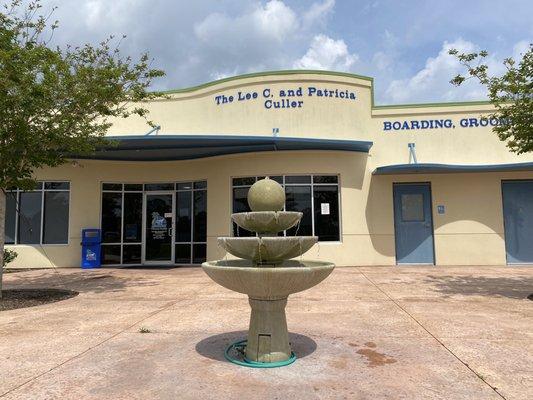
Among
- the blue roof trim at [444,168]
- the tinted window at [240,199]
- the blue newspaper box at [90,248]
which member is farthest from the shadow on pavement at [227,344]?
the blue newspaper box at [90,248]

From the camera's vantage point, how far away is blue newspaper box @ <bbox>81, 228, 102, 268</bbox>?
48.9 ft

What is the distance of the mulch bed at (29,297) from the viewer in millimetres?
8432

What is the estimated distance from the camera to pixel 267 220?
16.5ft

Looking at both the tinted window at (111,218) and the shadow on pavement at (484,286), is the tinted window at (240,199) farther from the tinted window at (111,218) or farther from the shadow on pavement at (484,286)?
the shadow on pavement at (484,286)

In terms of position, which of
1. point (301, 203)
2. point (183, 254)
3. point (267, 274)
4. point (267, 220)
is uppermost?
point (301, 203)

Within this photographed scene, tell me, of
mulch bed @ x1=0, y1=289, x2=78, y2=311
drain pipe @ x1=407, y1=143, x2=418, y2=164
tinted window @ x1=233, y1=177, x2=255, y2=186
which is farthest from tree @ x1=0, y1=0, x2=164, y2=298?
drain pipe @ x1=407, y1=143, x2=418, y2=164

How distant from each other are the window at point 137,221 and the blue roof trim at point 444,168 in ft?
21.5

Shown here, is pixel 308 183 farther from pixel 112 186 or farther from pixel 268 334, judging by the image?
pixel 268 334

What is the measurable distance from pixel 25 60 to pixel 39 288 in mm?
5451

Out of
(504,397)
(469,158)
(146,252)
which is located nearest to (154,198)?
(146,252)

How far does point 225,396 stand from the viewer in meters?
3.85

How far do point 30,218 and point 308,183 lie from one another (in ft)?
33.1

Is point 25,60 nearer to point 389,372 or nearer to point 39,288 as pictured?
point 39,288

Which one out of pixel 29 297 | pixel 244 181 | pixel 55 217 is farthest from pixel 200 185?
pixel 29 297
